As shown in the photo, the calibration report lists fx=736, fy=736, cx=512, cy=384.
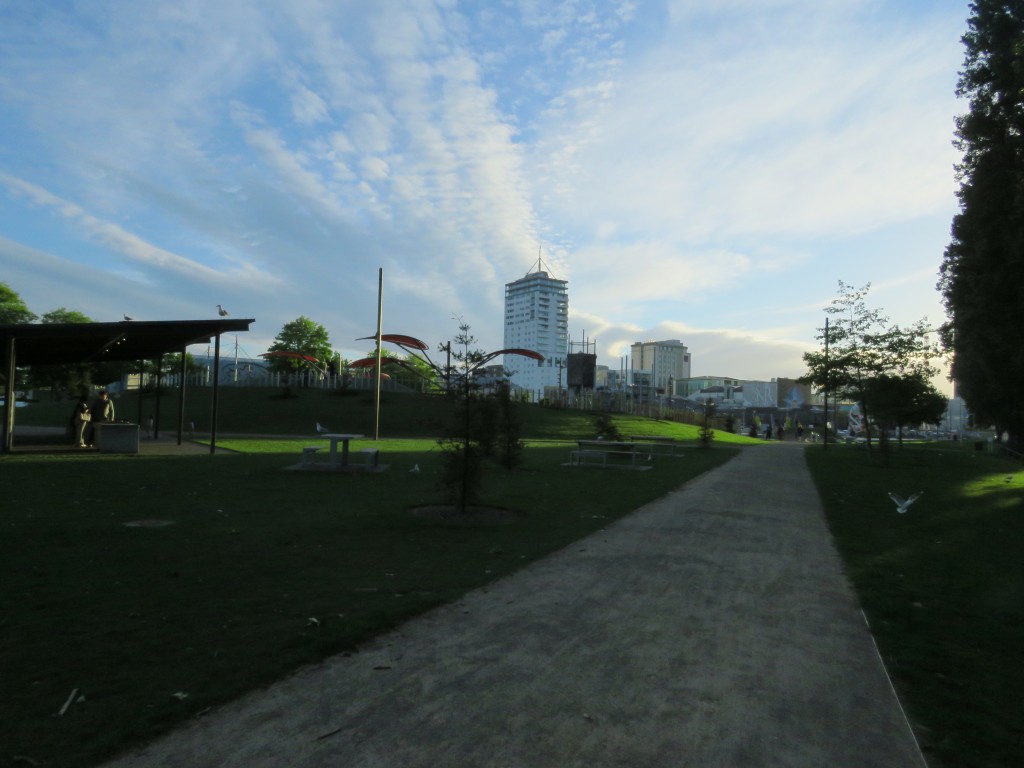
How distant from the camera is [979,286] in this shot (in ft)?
62.4

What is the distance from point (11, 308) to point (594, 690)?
221 ft

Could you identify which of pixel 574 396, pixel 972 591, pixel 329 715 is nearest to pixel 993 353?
pixel 972 591

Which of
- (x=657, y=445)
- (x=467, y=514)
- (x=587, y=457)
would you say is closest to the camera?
(x=467, y=514)

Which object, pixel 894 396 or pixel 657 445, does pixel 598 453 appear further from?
pixel 894 396

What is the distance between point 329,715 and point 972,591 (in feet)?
19.3

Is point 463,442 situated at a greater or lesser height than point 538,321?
lesser

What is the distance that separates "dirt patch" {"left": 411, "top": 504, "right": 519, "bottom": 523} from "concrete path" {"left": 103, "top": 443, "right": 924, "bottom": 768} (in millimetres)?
3462

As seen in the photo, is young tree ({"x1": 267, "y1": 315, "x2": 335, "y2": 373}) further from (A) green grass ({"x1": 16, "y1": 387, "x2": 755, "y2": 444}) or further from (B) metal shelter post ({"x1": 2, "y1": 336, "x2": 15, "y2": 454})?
(B) metal shelter post ({"x1": 2, "y1": 336, "x2": 15, "y2": 454})

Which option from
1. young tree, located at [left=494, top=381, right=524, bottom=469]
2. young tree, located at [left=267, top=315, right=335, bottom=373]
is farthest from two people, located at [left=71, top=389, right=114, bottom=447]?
young tree, located at [left=267, top=315, right=335, bottom=373]

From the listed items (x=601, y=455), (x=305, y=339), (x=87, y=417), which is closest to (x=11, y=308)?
(x=305, y=339)

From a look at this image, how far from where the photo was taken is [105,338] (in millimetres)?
20609

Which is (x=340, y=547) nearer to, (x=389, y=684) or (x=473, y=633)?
(x=473, y=633)


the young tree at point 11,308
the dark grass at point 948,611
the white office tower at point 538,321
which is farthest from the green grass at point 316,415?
the white office tower at point 538,321

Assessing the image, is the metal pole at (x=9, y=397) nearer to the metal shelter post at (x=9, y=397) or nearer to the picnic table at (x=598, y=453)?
the metal shelter post at (x=9, y=397)
